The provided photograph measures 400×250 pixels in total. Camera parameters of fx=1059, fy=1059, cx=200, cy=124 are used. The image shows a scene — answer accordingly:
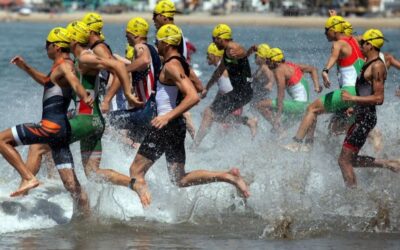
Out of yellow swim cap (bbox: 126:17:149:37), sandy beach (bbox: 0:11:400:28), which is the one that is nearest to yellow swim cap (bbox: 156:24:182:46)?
yellow swim cap (bbox: 126:17:149:37)

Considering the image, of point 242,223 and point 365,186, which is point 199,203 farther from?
point 365,186

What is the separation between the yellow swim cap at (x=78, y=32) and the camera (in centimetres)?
991

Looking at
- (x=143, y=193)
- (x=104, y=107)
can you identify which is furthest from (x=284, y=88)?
(x=143, y=193)

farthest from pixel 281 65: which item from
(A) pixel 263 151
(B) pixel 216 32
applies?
(A) pixel 263 151

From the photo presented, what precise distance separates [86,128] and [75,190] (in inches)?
23.8

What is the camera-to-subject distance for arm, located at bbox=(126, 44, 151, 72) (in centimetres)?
1112

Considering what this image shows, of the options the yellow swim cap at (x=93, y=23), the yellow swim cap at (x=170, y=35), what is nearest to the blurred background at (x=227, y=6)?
the yellow swim cap at (x=93, y=23)

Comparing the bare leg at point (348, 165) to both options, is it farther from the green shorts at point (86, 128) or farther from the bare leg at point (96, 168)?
the green shorts at point (86, 128)

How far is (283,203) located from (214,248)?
1.43m

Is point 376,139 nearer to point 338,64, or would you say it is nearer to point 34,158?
point 338,64

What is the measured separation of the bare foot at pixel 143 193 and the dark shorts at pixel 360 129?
7.71 ft

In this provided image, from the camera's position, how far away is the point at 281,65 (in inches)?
599

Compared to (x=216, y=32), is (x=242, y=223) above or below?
below

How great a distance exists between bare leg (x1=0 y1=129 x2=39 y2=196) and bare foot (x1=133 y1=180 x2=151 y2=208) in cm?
97
